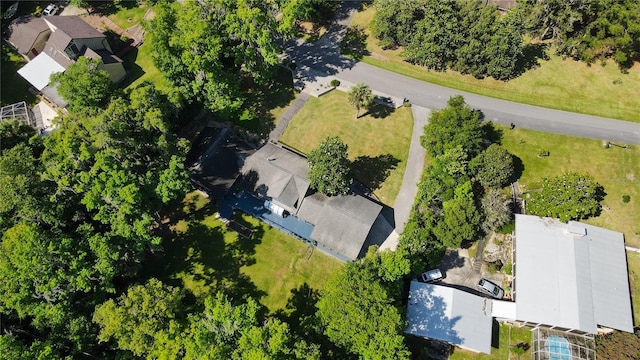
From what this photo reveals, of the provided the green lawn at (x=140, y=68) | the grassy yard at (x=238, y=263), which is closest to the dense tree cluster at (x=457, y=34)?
the grassy yard at (x=238, y=263)

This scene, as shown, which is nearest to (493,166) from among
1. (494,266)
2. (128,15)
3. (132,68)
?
(494,266)

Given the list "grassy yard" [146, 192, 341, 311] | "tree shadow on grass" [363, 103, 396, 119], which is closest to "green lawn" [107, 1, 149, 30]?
"grassy yard" [146, 192, 341, 311]

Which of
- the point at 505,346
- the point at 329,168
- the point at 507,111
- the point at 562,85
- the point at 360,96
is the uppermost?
the point at 360,96

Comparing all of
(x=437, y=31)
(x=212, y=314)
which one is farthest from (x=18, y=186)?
(x=437, y=31)

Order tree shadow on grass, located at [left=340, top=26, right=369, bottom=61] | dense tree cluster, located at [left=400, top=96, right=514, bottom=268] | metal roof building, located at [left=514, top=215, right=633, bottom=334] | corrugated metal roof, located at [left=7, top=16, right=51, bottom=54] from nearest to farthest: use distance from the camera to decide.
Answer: metal roof building, located at [left=514, top=215, right=633, bottom=334] → dense tree cluster, located at [left=400, top=96, right=514, bottom=268] → tree shadow on grass, located at [left=340, top=26, right=369, bottom=61] → corrugated metal roof, located at [left=7, top=16, right=51, bottom=54]

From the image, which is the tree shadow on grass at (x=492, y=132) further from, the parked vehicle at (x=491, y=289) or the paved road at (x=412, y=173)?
the parked vehicle at (x=491, y=289)

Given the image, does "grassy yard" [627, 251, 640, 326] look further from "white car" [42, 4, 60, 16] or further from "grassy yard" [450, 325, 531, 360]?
"white car" [42, 4, 60, 16]

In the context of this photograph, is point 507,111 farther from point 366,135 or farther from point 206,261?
point 206,261
